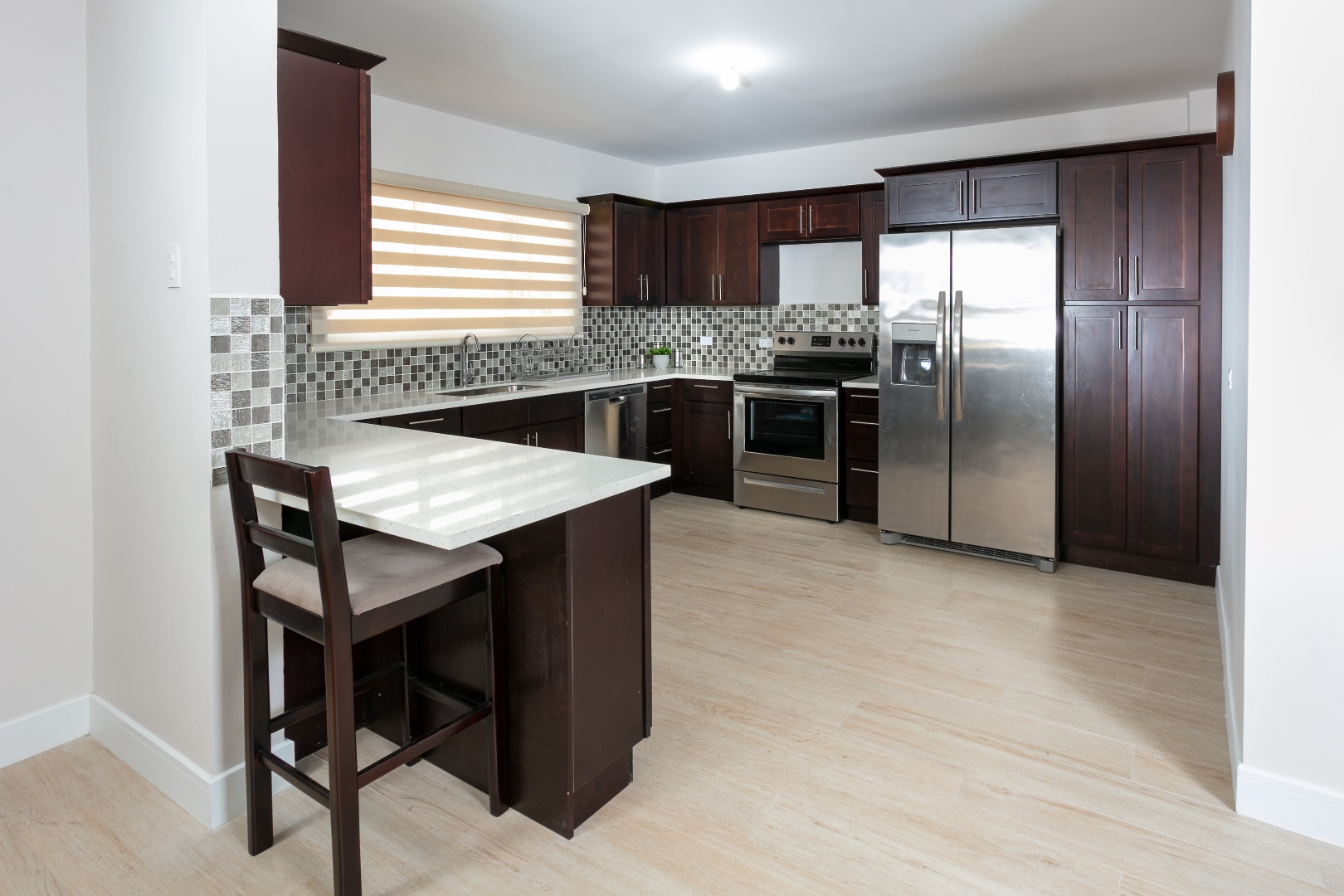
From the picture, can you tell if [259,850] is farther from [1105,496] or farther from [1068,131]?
[1068,131]

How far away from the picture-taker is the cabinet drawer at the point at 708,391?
5586 millimetres

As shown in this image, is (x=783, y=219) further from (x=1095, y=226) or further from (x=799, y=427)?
(x=1095, y=226)

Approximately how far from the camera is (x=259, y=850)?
76.2 inches

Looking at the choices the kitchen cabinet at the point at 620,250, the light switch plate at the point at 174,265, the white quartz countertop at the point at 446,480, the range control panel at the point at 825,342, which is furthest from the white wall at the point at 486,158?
the light switch plate at the point at 174,265

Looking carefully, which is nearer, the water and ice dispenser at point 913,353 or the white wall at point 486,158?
the water and ice dispenser at point 913,353

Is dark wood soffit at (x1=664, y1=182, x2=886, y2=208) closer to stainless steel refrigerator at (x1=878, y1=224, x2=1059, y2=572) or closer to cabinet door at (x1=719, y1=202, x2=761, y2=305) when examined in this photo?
cabinet door at (x1=719, y1=202, x2=761, y2=305)

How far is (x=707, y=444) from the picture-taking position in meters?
5.73

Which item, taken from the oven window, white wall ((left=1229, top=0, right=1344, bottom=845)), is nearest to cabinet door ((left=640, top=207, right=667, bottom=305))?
the oven window

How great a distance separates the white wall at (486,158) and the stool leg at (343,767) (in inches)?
136

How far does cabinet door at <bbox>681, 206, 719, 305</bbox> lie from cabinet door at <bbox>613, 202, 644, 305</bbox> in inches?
13.6

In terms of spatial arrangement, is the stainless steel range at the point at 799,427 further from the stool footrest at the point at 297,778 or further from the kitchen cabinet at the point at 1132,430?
the stool footrest at the point at 297,778

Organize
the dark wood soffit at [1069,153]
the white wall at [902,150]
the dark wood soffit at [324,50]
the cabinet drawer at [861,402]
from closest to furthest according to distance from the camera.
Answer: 1. the dark wood soffit at [324,50]
2. the dark wood soffit at [1069,153]
3. the white wall at [902,150]
4. the cabinet drawer at [861,402]

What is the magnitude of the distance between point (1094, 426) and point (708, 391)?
2.51 m

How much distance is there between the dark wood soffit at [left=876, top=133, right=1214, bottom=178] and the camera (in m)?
3.82
